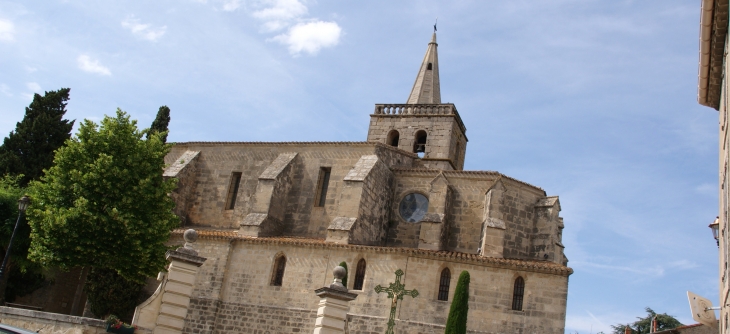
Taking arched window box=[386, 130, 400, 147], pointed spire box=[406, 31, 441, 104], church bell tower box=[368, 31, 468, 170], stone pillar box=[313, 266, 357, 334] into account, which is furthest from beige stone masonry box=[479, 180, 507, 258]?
stone pillar box=[313, 266, 357, 334]

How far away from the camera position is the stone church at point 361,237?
22953 millimetres

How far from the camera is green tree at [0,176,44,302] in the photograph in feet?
81.6

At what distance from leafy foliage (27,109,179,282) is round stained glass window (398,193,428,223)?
9.86 m

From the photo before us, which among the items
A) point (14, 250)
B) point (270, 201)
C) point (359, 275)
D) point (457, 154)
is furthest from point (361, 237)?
point (14, 250)

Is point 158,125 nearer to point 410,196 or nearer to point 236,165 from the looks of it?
point 236,165

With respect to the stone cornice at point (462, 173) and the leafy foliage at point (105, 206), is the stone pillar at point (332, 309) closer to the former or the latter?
the leafy foliage at point (105, 206)

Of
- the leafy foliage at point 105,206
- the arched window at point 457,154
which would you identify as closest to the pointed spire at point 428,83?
the arched window at point 457,154

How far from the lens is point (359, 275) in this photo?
80.1 feet

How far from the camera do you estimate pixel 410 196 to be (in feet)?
92.8

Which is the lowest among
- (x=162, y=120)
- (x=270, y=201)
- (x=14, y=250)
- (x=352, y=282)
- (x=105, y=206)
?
(x=14, y=250)

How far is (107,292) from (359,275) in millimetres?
9664

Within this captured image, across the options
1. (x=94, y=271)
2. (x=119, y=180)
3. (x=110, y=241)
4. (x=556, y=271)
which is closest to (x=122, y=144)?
(x=119, y=180)

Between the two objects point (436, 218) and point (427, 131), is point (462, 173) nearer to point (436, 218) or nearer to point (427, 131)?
point (436, 218)

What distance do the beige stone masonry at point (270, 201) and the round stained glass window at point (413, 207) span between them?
5212 millimetres
